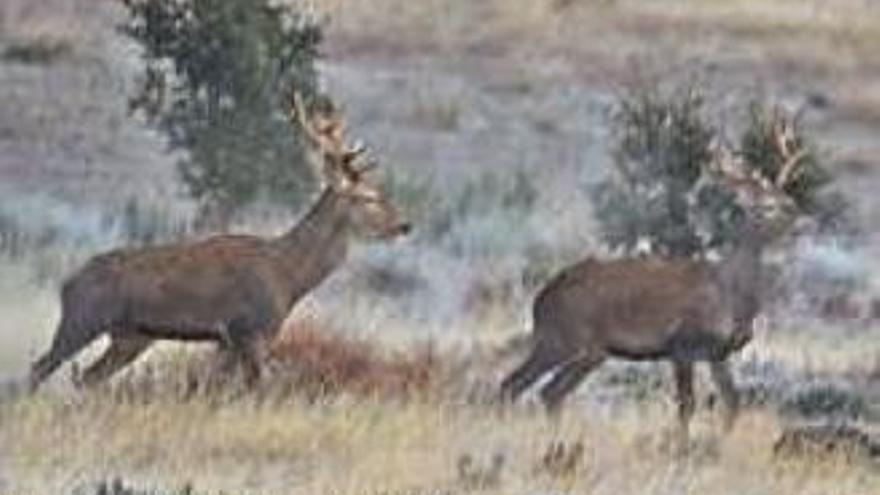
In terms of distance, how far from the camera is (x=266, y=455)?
14.0 meters

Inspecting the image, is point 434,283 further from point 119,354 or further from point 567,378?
point 119,354

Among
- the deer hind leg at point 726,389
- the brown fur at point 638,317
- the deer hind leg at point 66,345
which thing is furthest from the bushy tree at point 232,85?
the deer hind leg at point 66,345

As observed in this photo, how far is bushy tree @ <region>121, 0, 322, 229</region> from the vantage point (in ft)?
84.6

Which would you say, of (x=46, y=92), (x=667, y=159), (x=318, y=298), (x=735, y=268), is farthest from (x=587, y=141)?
(x=735, y=268)

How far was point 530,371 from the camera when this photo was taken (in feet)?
57.8

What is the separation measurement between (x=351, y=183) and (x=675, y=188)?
8145 millimetres

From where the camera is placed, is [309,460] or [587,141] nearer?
[309,460]

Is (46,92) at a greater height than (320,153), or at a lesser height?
lesser

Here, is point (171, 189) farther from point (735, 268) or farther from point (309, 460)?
point (309, 460)

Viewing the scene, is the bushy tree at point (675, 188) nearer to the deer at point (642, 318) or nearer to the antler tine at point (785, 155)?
the antler tine at point (785, 155)

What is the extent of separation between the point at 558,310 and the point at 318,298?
5.34 metres

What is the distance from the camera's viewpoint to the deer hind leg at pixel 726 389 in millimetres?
16844

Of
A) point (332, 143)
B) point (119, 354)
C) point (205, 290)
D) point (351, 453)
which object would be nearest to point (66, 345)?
point (119, 354)

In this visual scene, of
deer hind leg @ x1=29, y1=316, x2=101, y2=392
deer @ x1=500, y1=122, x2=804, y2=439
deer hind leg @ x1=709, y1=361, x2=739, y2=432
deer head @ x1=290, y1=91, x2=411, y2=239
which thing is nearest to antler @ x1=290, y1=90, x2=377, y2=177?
deer head @ x1=290, y1=91, x2=411, y2=239
